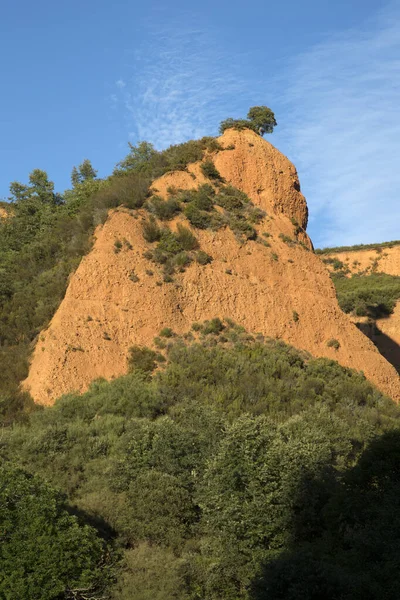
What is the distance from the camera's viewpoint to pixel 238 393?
23969mm

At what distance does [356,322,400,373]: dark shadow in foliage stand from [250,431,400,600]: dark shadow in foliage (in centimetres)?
3048

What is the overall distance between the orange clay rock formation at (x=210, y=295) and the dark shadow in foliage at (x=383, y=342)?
16.6 m

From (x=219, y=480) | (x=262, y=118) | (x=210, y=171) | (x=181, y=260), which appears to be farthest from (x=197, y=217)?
(x=219, y=480)

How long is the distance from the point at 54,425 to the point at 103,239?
31.1 feet

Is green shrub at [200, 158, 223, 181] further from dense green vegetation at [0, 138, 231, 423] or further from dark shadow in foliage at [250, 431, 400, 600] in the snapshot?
dark shadow in foliage at [250, 431, 400, 600]

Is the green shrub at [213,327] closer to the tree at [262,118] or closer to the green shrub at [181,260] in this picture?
the green shrub at [181,260]

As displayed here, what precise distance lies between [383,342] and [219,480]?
3390cm

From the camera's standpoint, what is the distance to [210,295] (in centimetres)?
2798

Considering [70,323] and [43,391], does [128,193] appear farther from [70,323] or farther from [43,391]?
[43,391]

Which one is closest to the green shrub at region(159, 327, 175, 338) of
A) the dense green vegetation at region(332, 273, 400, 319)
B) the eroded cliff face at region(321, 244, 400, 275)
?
the dense green vegetation at region(332, 273, 400, 319)

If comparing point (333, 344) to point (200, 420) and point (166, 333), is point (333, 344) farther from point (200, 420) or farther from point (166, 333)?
point (200, 420)

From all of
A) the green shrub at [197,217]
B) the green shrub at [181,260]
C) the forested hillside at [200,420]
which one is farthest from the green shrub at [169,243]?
the green shrub at [197,217]

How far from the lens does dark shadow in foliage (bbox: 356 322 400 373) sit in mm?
46781

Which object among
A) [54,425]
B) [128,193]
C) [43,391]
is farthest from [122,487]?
[128,193]
